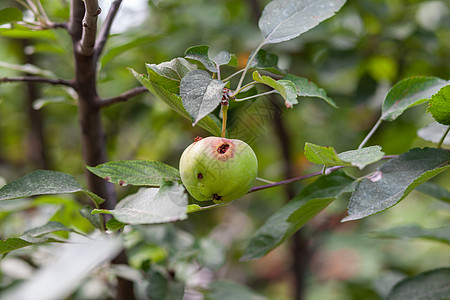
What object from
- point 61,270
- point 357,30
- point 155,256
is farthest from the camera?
point 357,30

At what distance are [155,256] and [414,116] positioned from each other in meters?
0.93

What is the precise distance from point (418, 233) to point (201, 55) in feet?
1.73

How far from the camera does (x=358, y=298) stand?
175cm

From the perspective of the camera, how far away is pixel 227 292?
887 mm

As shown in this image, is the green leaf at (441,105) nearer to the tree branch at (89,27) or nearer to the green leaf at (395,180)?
the green leaf at (395,180)

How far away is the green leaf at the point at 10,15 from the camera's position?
607mm

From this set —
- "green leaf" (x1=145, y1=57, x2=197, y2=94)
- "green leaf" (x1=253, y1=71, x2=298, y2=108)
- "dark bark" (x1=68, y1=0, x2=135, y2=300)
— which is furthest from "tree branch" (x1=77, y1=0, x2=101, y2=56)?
Result: "green leaf" (x1=253, y1=71, x2=298, y2=108)

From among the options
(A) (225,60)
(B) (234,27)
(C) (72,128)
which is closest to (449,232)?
(A) (225,60)

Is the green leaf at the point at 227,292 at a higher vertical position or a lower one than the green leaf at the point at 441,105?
lower

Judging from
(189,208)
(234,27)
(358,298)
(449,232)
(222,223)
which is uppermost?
(234,27)

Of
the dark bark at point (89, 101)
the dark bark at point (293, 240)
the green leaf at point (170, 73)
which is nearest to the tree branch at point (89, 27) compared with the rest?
the dark bark at point (89, 101)

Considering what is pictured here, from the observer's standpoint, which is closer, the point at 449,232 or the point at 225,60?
the point at 225,60

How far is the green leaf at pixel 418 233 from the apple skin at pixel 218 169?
415mm

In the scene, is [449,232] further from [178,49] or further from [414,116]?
[178,49]
